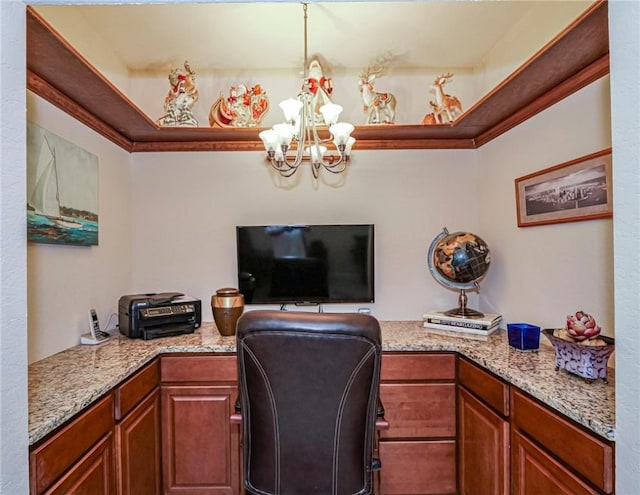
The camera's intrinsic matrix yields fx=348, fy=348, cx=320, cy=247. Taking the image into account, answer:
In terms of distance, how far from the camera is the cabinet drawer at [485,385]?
61.3 inches

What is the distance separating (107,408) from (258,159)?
1820 millimetres

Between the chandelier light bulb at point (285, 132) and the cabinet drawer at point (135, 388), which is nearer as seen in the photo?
the cabinet drawer at point (135, 388)

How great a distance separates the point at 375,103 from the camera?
94.3 inches

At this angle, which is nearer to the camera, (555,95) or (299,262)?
(555,95)

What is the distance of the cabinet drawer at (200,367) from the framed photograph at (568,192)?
75.8 inches

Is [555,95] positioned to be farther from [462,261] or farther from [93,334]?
[93,334]

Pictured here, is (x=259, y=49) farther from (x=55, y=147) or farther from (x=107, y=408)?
(x=107, y=408)

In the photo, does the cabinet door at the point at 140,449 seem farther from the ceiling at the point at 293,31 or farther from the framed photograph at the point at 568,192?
the framed photograph at the point at 568,192

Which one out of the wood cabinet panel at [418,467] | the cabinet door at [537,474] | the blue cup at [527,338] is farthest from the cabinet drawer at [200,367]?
the blue cup at [527,338]

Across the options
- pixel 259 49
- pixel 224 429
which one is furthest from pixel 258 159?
pixel 224 429

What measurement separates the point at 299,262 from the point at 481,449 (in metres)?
1.53

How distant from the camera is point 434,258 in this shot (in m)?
2.39

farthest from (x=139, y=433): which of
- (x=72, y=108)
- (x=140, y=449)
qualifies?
(x=72, y=108)

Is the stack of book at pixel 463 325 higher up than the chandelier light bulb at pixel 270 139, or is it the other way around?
the chandelier light bulb at pixel 270 139
